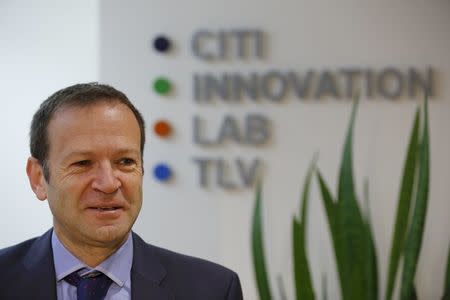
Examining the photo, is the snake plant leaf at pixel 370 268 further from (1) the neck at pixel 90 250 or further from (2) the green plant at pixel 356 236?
(1) the neck at pixel 90 250

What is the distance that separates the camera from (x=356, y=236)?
3301mm

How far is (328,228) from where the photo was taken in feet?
12.1

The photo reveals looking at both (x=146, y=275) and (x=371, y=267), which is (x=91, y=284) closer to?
(x=146, y=275)

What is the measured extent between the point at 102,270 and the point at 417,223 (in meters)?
2.01

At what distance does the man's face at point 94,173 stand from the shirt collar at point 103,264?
0.06m

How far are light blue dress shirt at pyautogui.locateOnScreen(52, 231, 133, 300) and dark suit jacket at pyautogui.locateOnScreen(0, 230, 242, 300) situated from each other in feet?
0.05

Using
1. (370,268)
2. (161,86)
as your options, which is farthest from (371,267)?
(161,86)

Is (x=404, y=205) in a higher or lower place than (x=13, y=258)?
lower

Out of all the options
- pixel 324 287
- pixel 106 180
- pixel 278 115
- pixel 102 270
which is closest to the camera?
pixel 106 180

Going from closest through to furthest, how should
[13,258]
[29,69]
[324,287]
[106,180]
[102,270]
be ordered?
[106,180], [102,270], [13,258], [324,287], [29,69]

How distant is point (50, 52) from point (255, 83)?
133cm

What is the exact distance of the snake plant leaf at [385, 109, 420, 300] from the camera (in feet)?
10.7

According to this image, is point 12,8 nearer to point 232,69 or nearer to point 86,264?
point 232,69

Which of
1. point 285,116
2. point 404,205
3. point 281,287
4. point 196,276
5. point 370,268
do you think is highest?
point 285,116
